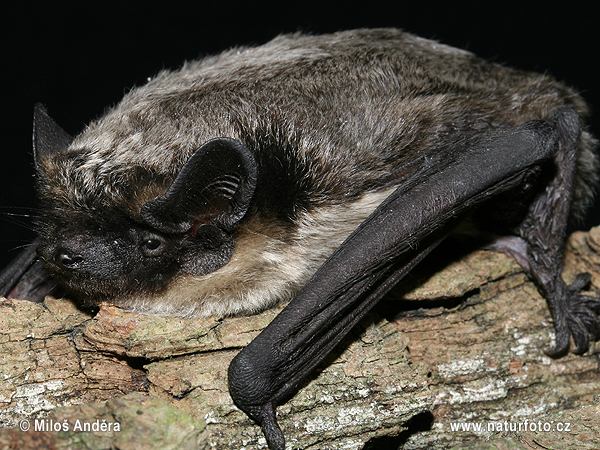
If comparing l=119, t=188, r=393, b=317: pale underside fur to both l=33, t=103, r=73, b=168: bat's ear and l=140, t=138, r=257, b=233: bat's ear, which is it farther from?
l=33, t=103, r=73, b=168: bat's ear

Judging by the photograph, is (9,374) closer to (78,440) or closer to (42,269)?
(78,440)

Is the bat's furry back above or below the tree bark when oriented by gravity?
above

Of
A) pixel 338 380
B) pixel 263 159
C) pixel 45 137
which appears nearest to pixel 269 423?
pixel 338 380

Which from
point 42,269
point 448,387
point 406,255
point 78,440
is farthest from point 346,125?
point 42,269

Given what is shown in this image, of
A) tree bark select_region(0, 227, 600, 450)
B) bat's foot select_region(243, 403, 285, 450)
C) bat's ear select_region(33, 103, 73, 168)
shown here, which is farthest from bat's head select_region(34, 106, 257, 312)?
bat's foot select_region(243, 403, 285, 450)

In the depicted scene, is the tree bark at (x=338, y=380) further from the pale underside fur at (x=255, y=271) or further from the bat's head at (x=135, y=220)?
the bat's head at (x=135, y=220)

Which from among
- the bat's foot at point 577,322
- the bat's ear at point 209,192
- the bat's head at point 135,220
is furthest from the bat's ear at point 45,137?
the bat's foot at point 577,322
